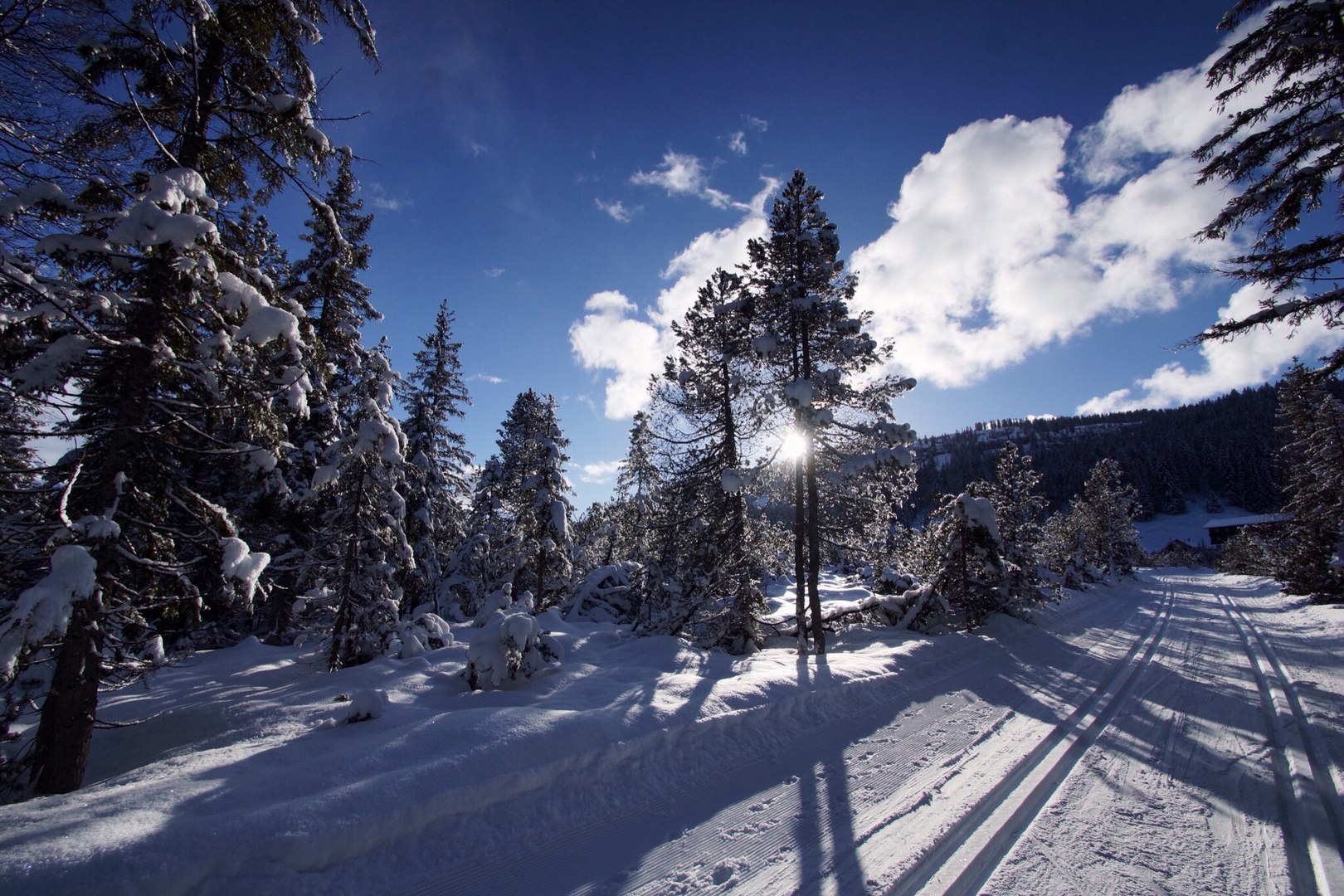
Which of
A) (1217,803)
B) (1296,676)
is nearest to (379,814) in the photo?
(1217,803)

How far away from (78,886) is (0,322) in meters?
4.20

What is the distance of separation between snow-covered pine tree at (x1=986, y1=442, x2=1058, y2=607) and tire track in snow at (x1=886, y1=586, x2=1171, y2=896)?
29.5ft

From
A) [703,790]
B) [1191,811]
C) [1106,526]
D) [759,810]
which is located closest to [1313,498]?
[1106,526]

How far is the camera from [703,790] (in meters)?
4.60

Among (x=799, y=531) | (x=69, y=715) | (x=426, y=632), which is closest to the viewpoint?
(x=69, y=715)

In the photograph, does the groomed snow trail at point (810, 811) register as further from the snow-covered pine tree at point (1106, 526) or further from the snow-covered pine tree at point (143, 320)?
the snow-covered pine tree at point (1106, 526)

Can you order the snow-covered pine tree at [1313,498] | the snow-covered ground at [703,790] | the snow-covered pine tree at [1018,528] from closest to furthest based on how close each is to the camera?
the snow-covered ground at [703,790]
the snow-covered pine tree at [1018,528]
the snow-covered pine tree at [1313,498]

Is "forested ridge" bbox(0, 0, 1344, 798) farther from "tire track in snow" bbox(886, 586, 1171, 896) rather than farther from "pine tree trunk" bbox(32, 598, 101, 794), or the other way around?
"tire track in snow" bbox(886, 586, 1171, 896)

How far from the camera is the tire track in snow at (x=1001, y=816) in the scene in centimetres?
335

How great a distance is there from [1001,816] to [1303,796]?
9.61ft

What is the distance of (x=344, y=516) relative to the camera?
12664 millimetres

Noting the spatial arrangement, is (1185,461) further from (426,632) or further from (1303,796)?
(426,632)

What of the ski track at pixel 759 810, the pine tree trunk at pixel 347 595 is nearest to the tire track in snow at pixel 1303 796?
the ski track at pixel 759 810

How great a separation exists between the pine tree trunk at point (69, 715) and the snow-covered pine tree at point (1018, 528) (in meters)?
17.8
